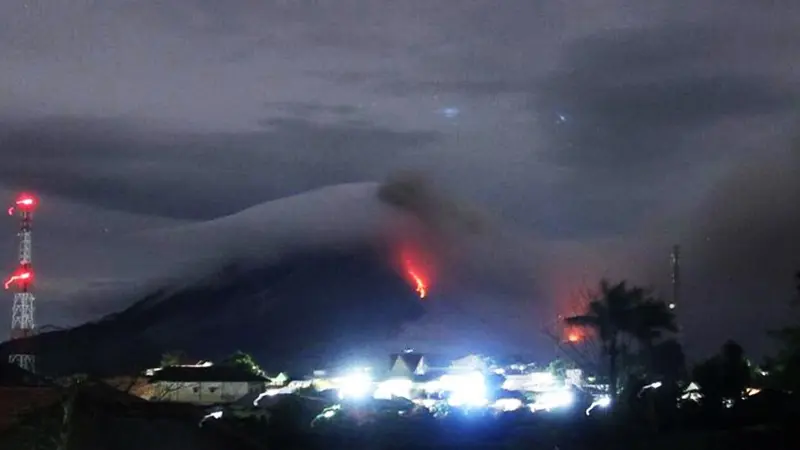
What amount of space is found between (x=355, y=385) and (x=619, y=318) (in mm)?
13548

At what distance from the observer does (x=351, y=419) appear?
2608 centimetres

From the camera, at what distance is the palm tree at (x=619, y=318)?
141 ft

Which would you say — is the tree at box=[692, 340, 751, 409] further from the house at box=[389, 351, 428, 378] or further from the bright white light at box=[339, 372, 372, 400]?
the house at box=[389, 351, 428, 378]

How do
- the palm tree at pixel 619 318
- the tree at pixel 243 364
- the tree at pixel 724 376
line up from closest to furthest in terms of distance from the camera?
1. the tree at pixel 724 376
2. the palm tree at pixel 619 318
3. the tree at pixel 243 364

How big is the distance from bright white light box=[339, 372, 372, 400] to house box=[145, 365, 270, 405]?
3.77 metres

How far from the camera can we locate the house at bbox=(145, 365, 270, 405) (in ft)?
156

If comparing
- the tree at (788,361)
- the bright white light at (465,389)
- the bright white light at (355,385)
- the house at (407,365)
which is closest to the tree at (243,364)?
the bright white light at (355,385)

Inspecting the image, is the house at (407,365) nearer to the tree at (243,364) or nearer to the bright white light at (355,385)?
the bright white light at (355,385)

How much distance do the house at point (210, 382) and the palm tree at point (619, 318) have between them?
14.3 metres

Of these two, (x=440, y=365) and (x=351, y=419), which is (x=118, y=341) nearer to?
(x=440, y=365)

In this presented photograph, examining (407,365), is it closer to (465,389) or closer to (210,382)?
(465,389)

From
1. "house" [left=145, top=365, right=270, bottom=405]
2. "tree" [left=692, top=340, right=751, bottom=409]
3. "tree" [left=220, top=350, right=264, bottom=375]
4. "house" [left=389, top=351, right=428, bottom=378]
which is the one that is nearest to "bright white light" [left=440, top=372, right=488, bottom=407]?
"house" [left=389, top=351, right=428, bottom=378]

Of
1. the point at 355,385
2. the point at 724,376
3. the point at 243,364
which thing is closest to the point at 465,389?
the point at 355,385

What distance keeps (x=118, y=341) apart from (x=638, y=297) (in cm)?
6022
